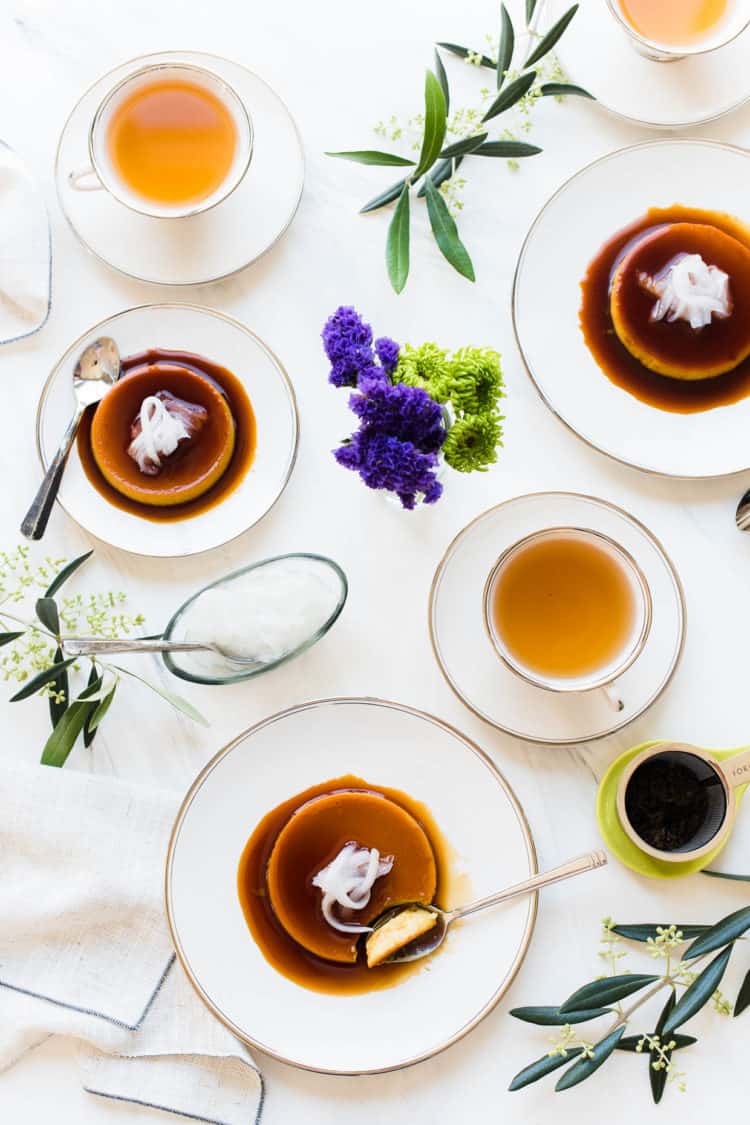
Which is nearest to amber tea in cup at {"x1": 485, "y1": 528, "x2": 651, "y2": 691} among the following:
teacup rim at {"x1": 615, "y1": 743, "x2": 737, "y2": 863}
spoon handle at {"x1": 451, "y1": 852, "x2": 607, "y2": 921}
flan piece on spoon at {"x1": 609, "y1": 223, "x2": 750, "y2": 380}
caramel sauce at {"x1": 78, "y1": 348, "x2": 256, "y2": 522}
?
teacup rim at {"x1": 615, "y1": 743, "x2": 737, "y2": 863}

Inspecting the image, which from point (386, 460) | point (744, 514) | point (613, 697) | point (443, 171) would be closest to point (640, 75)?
point (443, 171)

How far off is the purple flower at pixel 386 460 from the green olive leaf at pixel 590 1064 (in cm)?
85

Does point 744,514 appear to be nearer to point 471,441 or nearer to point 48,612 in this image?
point 471,441

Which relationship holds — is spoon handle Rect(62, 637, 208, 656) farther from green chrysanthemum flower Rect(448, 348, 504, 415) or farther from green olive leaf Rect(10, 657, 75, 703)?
green chrysanthemum flower Rect(448, 348, 504, 415)

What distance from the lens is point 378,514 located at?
163 cm

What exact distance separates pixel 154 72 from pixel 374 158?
0.35 meters

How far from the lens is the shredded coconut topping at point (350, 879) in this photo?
1.54 meters

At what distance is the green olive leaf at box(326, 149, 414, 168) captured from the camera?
156cm

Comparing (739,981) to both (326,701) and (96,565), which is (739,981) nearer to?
(326,701)

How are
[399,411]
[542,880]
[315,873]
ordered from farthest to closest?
[315,873] → [542,880] → [399,411]

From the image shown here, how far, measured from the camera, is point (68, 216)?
5.33ft

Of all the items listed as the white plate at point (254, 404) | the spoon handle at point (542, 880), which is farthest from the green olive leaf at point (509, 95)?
the spoon handle at point (542, 880)

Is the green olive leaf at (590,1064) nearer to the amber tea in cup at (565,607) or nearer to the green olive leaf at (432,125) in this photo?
the amber tea in cup at (565,607)

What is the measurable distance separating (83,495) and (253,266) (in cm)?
45
